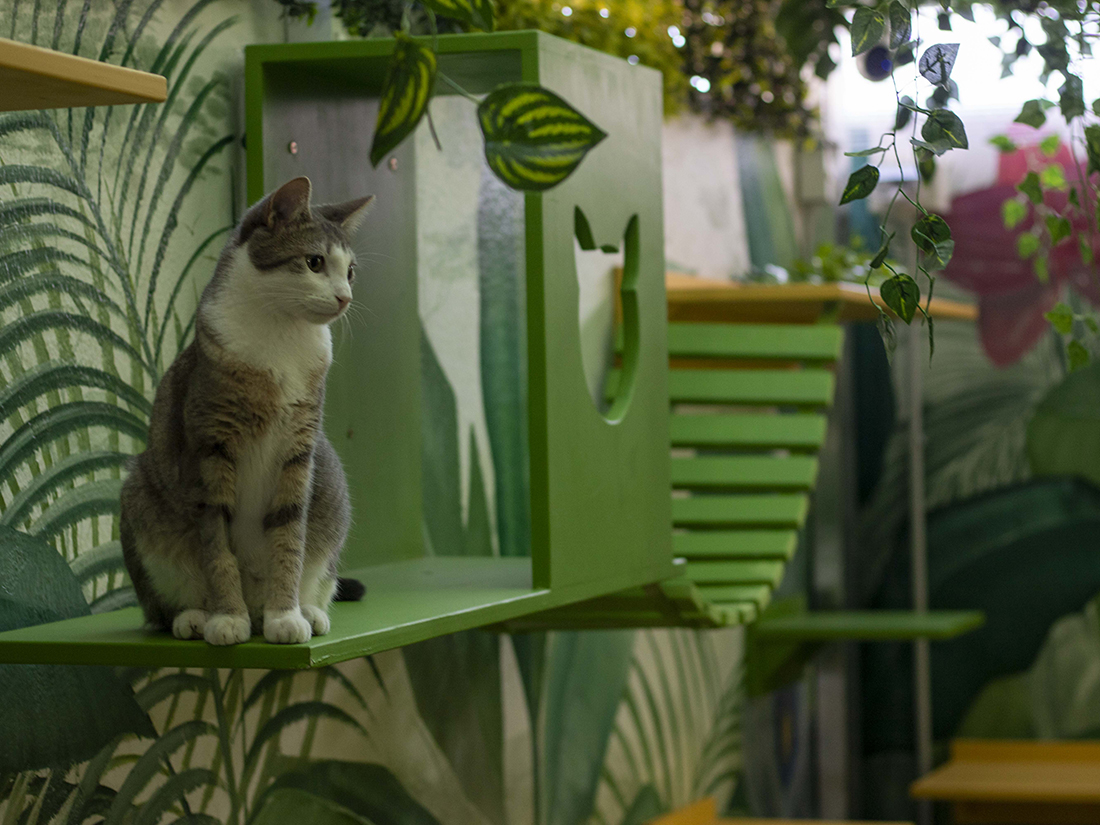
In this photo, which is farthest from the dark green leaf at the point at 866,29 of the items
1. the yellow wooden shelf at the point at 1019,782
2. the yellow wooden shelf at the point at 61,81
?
the yellow wooden shelf at the point at 1019,782

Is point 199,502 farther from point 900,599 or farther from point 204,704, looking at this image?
point 900,599

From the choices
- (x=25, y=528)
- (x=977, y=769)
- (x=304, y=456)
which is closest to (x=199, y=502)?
(x=304, y=456)

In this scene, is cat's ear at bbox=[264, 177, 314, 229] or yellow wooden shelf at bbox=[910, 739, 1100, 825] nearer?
cat's ear at bbox=[264, 177, 314, 229]

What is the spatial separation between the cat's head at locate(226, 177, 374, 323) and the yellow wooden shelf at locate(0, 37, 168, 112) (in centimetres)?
17

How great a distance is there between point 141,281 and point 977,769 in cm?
363

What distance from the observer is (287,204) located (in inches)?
51.4

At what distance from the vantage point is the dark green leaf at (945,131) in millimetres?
1285

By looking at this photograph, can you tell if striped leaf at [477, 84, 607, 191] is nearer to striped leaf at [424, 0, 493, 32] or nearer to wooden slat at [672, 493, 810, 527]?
striped leaf at [424, 0, 493, 32]

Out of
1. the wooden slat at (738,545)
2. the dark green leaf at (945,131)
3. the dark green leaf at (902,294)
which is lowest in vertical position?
the wooden slat at (738,545)

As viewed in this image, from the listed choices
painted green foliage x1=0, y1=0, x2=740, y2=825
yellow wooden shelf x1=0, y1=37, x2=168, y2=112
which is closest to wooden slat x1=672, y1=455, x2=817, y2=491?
painted green foliage x1=0, y1=0, x2=740, y2=825

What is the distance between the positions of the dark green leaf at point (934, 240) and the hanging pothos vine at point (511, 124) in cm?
44

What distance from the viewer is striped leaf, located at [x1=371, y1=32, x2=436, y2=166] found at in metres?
0.99

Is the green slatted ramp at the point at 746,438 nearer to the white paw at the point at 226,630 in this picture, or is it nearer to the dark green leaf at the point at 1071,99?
the dark green leaf at the point at 1071,99

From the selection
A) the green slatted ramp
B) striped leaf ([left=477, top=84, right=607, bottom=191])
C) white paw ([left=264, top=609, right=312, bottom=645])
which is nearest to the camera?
striped leaf ([left=477, top=84, right=607, bottom=191])
